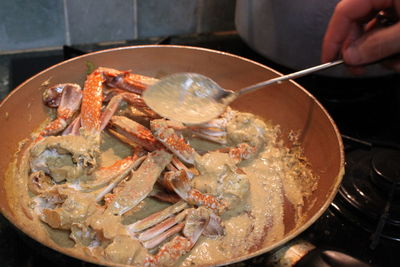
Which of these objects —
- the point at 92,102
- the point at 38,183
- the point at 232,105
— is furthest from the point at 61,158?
the point at 232,105

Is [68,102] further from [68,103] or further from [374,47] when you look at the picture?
[374,47]

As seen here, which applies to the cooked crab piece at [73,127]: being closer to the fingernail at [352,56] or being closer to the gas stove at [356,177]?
the gas stove at [356,177]

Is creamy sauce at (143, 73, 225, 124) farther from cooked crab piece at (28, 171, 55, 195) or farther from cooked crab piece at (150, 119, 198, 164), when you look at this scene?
cooked crab piece at (28, 171, 55, 195)

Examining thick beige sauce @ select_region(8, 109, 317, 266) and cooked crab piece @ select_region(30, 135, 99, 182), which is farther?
cooked crab piece @ select_region(30, 135, 99, 182)

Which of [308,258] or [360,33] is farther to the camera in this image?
[360,33]

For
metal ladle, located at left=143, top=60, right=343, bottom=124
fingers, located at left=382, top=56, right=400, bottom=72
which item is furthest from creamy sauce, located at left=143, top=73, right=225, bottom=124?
fingers, located at left=382, top=56, right=400, bottom=72
